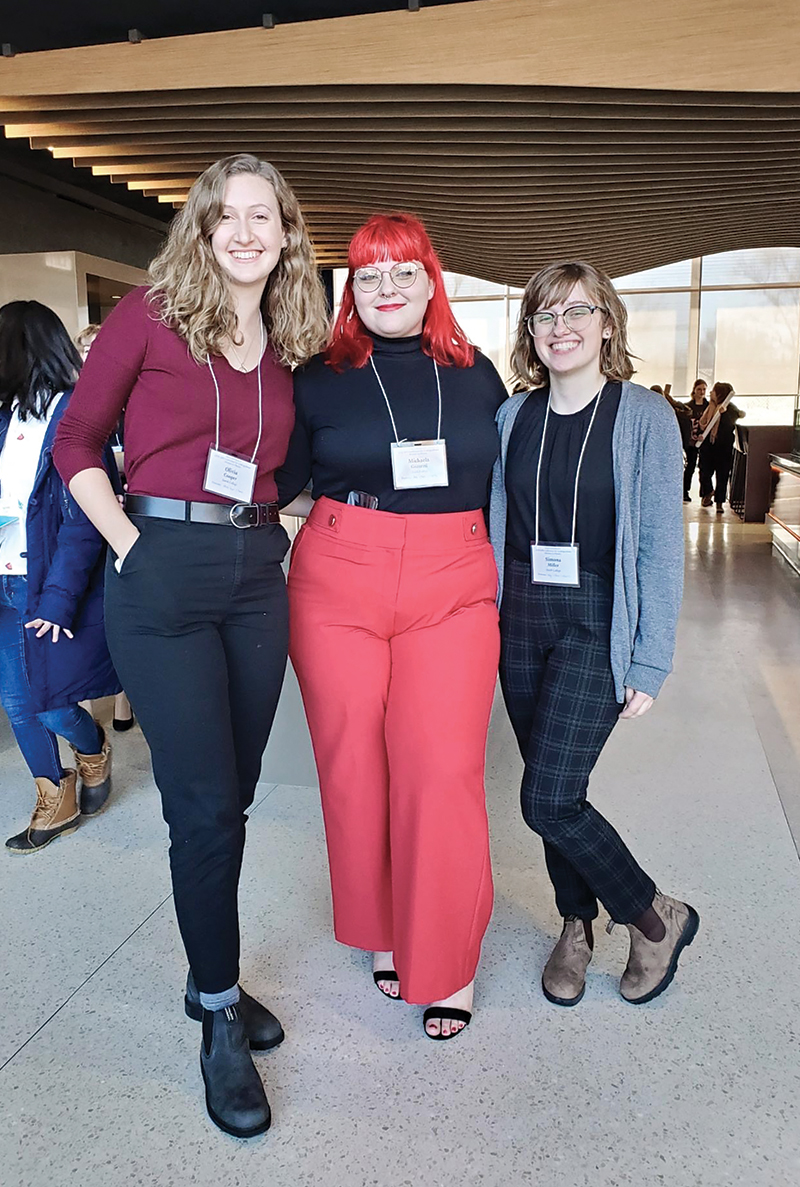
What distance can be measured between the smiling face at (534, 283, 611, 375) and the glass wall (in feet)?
52.7

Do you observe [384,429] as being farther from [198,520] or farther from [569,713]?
[569,713]

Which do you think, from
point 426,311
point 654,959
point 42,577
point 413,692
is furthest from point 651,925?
point 42,577

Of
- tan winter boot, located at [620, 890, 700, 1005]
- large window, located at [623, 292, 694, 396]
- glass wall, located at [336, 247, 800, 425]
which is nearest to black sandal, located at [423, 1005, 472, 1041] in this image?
tan winter boot, located at [620, 890, 700, 1005]

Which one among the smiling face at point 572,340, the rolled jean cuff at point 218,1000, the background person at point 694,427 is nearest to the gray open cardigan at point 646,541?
the smiling face at point 572,340

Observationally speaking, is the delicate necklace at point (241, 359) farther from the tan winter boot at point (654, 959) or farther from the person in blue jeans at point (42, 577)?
the tan winter boot at point (654, 959)

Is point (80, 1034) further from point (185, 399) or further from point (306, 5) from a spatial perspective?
point (306, 5)

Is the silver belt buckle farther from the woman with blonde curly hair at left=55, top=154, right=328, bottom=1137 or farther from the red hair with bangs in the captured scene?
the red hair with bangs

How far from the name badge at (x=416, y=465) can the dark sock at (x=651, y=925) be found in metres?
1.04

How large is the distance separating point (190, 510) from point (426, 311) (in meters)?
0.71

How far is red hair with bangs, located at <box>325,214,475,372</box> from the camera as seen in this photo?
6.06 feet

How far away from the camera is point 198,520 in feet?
5.31

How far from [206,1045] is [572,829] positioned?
824 millimetres

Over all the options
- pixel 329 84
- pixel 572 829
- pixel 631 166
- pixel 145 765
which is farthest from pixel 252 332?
pixel 631 166

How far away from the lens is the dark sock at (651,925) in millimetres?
1996
